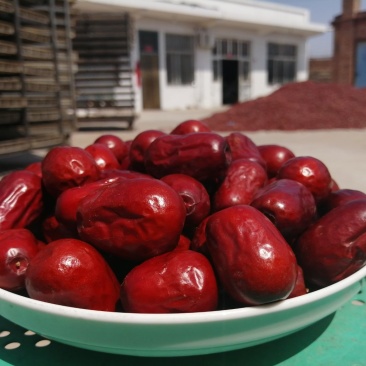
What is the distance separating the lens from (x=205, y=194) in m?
1.22

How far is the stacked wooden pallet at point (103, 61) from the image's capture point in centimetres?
926

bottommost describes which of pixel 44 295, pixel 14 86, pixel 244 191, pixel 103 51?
pixel 44 295

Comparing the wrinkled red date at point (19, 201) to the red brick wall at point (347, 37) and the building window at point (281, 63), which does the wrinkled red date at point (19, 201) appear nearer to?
the building window at point (281, 63)

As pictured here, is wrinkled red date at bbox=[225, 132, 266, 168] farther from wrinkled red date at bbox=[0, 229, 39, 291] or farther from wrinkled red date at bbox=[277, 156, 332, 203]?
wrinkled red date at bbox=[0, 229, 39, 291]

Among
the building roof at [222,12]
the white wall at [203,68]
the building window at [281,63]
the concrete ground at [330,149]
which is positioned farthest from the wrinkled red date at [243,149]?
the building window at [281,63]

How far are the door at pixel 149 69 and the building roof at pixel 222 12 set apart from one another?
2.32ft

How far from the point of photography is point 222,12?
15.4 meters

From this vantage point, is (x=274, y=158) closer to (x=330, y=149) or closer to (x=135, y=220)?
(x=135, y=220)

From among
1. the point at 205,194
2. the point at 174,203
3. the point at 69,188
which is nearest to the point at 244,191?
the point at 205,194

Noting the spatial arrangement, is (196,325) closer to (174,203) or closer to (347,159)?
(174,203)

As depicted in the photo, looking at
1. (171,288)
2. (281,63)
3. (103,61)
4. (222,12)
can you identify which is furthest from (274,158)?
(281,63)

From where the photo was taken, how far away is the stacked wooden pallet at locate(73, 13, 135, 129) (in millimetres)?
9258

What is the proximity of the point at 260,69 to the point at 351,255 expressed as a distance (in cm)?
1845

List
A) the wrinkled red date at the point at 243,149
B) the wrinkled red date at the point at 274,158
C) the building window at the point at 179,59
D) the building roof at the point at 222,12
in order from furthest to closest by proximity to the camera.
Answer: the building window at the point at 179,59, the building roof at the point at 222,12, the wrinkled red date at the point at 274,158, the wrinkled red date at the point at 243,149
